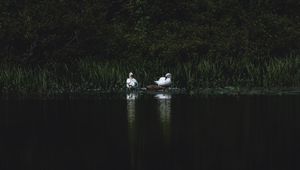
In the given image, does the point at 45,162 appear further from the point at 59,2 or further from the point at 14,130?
the point at 59,2

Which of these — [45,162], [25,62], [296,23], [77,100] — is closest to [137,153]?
[45,162]

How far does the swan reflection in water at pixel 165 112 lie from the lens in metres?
17.7

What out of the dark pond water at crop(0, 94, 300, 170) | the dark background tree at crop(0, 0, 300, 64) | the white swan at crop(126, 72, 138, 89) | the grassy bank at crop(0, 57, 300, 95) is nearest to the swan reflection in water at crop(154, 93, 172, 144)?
the dark pond water at crop(0, 94, 300, 170)

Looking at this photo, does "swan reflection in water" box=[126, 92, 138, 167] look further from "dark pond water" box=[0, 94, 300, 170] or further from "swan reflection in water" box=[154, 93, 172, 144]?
"swan reflection in water" box=[154, 93, 172, 144]

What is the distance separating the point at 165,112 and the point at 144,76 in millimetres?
10185

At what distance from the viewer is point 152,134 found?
1748 centimetres

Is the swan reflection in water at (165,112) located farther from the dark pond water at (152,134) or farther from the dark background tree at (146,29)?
the dark background tree at (146,29)

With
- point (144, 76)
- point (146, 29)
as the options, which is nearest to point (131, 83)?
point (144, 76)

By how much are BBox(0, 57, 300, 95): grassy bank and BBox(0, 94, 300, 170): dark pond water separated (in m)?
4.15

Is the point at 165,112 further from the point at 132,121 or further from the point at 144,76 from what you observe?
the point at 144,76

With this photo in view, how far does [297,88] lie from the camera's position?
A: 29516 millimetres

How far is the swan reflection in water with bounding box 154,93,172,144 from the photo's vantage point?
17.7 metres

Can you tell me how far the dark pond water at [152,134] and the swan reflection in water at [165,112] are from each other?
0.02m

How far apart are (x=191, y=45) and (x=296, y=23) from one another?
6.69m
